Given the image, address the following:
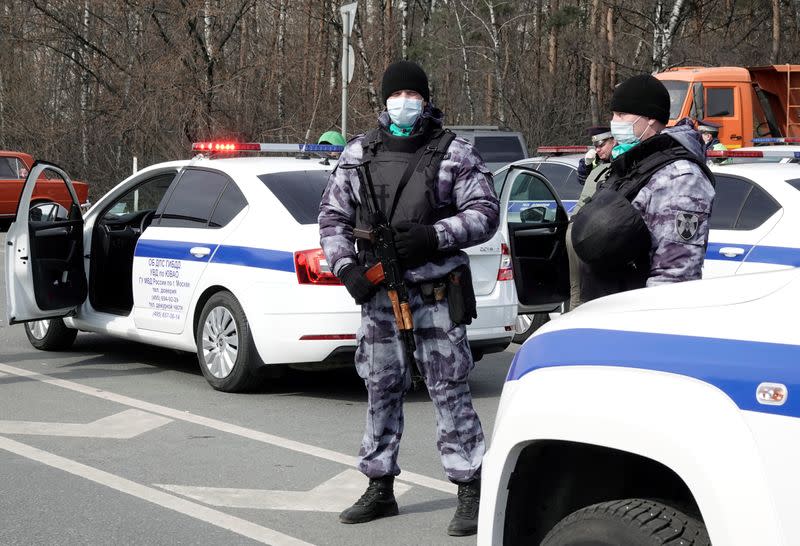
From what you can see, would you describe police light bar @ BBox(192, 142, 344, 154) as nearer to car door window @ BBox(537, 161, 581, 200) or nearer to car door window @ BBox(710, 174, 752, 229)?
car door window @ BBox(710, 174, 752, 229)

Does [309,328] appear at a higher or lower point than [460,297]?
lower

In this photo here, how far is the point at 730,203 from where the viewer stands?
8.63m

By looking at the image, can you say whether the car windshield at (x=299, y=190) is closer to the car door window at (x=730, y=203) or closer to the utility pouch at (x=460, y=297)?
the utility pouch at (x=460, y=297)

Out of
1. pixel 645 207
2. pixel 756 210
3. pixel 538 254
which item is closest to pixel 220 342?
pixel 538 254

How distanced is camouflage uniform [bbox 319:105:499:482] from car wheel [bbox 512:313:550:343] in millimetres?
5268

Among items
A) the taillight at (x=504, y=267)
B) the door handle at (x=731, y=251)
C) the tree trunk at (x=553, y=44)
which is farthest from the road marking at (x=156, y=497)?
the tree trunk at (x=553, y=44)

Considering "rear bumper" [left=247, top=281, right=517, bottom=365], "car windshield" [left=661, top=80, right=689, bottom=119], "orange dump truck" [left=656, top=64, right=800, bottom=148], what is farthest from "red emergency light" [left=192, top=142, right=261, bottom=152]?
"car windshield" [left=661, top=80, right=689, bottom=119]

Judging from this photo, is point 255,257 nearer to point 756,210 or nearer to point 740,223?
point 740,223

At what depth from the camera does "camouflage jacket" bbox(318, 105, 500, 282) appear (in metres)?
4.84

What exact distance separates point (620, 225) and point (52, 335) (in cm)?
637

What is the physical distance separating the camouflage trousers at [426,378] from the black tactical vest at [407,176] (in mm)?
318

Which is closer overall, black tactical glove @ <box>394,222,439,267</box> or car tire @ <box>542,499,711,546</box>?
car tire @ <box>542,499,711,546</box>

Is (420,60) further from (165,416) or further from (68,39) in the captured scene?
(165,416)

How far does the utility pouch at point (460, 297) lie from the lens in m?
4.84
